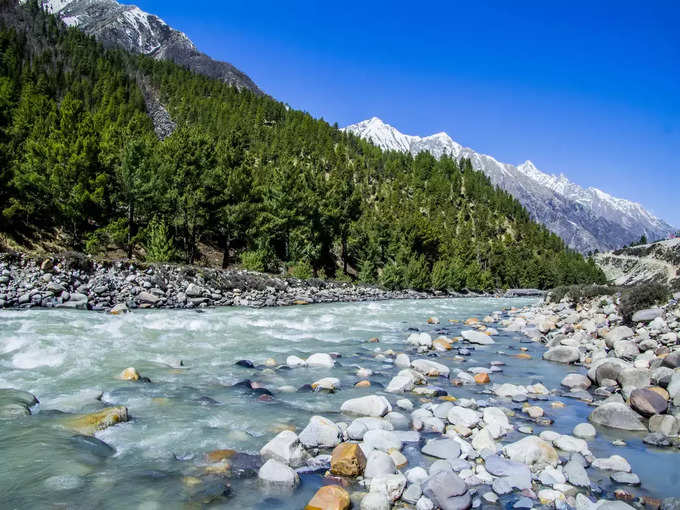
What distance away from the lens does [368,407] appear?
7.68 m

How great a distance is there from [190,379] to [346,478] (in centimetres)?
548

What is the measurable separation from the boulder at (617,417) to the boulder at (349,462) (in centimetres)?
502

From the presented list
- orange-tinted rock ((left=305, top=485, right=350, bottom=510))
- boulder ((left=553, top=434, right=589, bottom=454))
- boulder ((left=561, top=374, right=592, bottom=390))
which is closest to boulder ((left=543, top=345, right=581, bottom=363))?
boulder ((left=561, top=374, right=592, bottom=390))

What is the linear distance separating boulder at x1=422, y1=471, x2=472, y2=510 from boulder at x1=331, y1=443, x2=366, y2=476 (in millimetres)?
889

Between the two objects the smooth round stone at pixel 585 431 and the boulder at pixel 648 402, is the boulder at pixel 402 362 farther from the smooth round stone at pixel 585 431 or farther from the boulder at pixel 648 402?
the boulder at pixel 648 402

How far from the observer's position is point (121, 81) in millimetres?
106938

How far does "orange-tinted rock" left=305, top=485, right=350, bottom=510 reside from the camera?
178 inches

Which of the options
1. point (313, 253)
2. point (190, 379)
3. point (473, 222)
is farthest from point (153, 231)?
point (473, 222)

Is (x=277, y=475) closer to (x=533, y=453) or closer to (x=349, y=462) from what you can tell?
(x=349, y=462)

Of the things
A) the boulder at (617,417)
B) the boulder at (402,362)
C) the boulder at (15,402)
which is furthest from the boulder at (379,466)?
the boulder at (402,362)

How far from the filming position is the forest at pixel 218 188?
106ft

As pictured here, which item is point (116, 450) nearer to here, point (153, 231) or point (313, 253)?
point (153, 231)

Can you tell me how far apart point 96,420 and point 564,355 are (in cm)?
1326

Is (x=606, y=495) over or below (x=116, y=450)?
over
